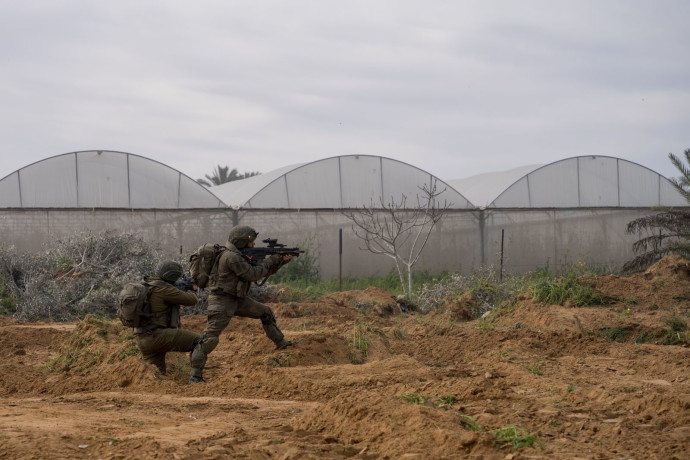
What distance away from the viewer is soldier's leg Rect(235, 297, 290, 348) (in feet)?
28.3

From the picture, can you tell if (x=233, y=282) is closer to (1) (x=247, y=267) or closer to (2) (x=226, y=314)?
(1) (x=247, y=267)

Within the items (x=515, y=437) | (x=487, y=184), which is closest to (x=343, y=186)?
(x=487, y=184)

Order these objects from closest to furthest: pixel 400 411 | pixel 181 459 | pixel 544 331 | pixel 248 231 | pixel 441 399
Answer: pixel 181 459 → pixel 400 411 → pixel 441 399 → pixel 248 231 → pixel 544 331

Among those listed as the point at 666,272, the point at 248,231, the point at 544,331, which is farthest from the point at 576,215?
the point at 248,231

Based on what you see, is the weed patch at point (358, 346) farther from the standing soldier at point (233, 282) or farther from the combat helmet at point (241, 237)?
the combat helmet at point (241, 237)

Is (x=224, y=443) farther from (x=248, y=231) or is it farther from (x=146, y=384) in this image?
(x=248, y=231)

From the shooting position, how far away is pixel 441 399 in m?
6.11

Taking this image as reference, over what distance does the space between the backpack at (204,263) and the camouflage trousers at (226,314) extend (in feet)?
0.70

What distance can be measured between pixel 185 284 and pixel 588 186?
1631 centimetres

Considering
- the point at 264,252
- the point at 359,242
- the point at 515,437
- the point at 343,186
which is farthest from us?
the point at 343,186

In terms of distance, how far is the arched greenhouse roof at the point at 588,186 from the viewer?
71.6ft

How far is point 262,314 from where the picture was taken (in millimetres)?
8797

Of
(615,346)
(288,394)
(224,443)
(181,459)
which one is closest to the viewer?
(181,459)

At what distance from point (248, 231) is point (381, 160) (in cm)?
1290
